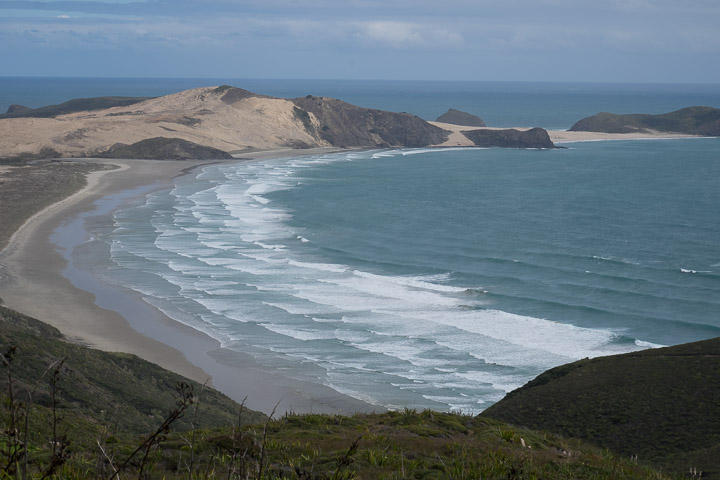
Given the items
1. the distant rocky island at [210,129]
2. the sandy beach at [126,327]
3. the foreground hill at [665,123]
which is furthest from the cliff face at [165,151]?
the foreground hill at [665,123]

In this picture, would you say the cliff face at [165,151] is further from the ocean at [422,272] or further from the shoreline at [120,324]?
the shoreline at [120,324]

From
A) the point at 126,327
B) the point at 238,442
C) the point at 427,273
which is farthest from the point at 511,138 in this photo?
the point at 238,442

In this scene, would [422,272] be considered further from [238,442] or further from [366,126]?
[366,126]

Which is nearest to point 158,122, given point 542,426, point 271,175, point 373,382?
point 271,175

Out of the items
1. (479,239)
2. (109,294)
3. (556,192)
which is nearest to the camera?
(109,294)

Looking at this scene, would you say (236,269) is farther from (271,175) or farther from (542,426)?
(271,175)

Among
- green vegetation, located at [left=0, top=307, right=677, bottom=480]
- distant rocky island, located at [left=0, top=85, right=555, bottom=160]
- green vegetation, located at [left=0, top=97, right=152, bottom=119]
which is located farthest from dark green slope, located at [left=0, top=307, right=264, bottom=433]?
green vegetation, located at [left=0, top=97, right=152, bottom=119]
